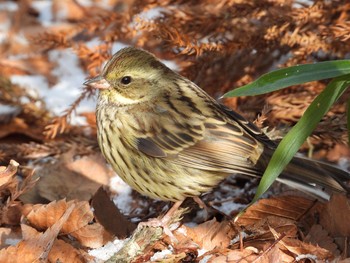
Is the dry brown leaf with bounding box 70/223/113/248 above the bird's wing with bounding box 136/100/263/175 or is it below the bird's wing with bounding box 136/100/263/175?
below

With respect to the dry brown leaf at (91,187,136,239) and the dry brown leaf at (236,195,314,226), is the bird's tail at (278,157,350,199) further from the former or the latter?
the dry brown leaf at (91,187,136,239)


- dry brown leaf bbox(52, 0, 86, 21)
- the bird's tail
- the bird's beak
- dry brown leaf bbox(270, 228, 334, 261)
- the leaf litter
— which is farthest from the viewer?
dry brown leaf bbox(52, 0, 86, 21)

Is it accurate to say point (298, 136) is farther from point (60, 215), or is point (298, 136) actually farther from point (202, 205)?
point (60, 215)

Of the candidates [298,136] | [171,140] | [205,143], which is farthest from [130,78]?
[298,136]

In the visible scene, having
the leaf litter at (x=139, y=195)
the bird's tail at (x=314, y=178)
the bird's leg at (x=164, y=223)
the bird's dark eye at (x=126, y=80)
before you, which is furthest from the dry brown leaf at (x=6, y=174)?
the bird's tail at (x=314, y=178)

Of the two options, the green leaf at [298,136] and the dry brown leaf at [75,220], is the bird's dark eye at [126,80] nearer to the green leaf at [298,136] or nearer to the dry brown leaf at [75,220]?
the dry brown leaf at [75,220]

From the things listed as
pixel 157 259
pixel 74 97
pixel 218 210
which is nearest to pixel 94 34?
pixel 74 97

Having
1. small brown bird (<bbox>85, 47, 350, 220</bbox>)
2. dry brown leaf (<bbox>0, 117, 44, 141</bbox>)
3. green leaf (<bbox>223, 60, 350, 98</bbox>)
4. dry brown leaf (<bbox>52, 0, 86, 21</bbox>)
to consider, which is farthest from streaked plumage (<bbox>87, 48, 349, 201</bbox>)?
dry brown leaf (<bbox>52, 0, 86, 21</bbox>)
